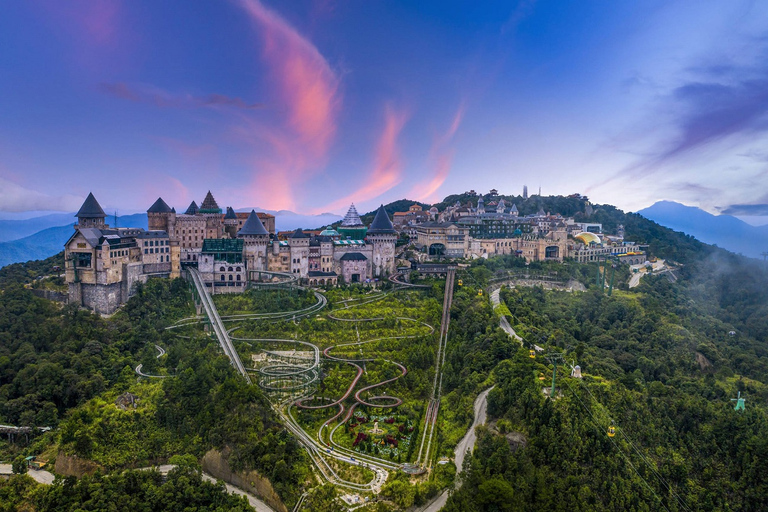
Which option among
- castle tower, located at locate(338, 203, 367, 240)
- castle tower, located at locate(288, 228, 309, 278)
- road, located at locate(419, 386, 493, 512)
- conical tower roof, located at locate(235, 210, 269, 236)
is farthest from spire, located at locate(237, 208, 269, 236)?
road, located at locate(419, 386, 493, 512)

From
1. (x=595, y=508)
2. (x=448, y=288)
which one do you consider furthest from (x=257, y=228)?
(x=595, y=508)

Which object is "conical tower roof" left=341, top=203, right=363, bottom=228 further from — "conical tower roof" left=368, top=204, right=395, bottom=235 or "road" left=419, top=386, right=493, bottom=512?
"road" left=419, top=386, right=493, bottom=512

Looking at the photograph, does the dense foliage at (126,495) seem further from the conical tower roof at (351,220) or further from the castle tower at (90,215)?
the conical tower roof at (351,220)

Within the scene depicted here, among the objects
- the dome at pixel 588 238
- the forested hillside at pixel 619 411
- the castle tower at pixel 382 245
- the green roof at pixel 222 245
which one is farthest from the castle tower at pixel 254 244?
the dome at pixel 588 238

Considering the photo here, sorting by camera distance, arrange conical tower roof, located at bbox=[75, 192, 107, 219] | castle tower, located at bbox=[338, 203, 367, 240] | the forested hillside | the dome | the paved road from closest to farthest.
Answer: the forested hillside → the paved road → conical tower roof, located at bbox=[75, 192, 107, 219] → castle tower, located at bbox=[338, 203, 367, 240] → the dome

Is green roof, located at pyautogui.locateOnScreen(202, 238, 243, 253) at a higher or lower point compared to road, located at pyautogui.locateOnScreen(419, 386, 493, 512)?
higher

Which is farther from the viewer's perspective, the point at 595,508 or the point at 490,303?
the point at 490,303

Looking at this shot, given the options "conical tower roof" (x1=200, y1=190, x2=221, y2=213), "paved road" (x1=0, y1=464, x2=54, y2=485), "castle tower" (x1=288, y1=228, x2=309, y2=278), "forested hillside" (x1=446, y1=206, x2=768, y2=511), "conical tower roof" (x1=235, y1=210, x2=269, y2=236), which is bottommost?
"paved road" (x1=0, y1=464, x2=54, y2=485)

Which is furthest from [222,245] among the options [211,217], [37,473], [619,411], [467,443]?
[619,411]

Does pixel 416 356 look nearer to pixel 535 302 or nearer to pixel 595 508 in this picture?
pixel 595 508
